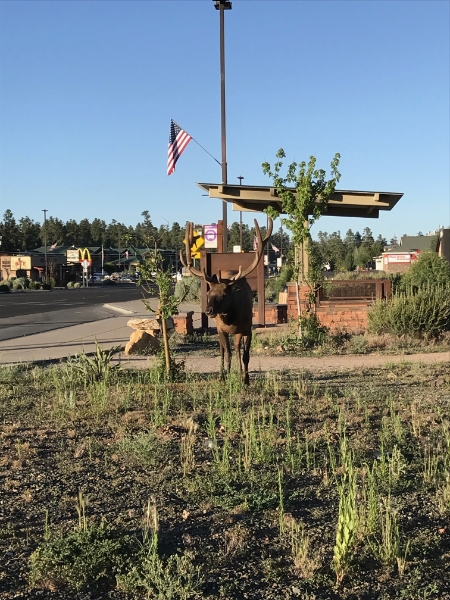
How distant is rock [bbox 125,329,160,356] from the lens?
13.4 m

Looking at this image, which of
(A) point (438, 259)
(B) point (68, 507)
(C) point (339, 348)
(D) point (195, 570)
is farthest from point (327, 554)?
(A) point (438, 259)

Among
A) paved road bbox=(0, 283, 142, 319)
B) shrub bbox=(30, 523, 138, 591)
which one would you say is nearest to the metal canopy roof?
paved road bbox=(0, 283, 142, 319)

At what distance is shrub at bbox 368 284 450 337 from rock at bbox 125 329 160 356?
5213mm

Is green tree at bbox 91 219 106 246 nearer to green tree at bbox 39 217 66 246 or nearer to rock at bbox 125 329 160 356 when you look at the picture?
green tree at bbox 39 217 66 246

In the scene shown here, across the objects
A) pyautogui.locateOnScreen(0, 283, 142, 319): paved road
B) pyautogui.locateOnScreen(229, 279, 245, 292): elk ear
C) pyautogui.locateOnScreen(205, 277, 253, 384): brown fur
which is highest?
pyautogui.locateOnScreen(229, 279, 245, 292): elk ear

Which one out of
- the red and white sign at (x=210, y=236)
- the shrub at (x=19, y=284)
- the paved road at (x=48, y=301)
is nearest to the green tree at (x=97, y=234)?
the shrub at (x=19, y=284)

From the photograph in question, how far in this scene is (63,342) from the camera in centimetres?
1587

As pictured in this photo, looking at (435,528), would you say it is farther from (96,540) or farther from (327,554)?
(96,540)

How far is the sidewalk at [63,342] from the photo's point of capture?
1330 centimetres

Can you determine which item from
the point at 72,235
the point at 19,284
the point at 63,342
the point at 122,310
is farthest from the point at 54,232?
the point at 63,342

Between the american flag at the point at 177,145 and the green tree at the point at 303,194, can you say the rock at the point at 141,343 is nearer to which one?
the green tree at the point at 303,194

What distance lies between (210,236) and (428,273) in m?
9.40

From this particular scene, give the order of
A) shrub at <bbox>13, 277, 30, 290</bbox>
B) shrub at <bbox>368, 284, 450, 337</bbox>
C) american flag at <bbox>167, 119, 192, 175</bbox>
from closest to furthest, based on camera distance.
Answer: shrub at <bbox>368, 284, 450, 337</bbox>
american flag at <bbox>167, 119, 192, 175</bbox>
shrub at <bbox>13, 277, 30, 290</bbox>

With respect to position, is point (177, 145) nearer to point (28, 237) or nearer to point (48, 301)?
point (48, 301)
